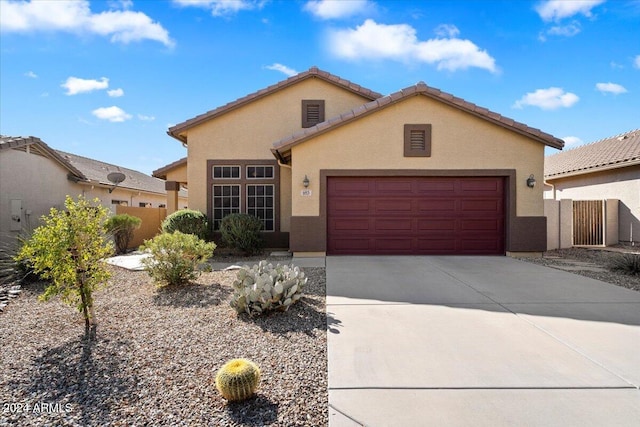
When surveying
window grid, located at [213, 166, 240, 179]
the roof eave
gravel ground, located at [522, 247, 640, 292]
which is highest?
the roof eave

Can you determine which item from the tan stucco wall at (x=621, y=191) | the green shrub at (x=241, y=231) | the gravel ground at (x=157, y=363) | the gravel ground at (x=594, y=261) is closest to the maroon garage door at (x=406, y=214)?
the gravel ground at (x=594, y=261)

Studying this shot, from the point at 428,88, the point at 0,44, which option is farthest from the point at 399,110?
the point at 0,44

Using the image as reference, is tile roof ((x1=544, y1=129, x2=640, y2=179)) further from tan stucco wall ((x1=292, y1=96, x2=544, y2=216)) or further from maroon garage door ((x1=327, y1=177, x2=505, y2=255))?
maroon garage door ((x1=327, y1=177, x2=505, y2=255))

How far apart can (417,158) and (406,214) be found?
177cm

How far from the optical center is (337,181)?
36.6 feet

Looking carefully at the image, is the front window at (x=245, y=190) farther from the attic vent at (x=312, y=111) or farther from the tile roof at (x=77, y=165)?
the tile roof at (x=77, y=165)

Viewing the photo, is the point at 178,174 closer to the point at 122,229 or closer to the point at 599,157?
the point at 122,229

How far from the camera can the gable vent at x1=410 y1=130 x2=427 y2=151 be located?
10984 mm

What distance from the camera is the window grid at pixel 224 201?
42.8ft

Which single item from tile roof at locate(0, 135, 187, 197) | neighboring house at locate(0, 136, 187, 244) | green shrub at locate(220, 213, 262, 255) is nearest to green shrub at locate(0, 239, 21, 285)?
neighboring house at locate(0, 136, 187, 244)

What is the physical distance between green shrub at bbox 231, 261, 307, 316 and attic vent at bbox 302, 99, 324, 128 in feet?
28.6

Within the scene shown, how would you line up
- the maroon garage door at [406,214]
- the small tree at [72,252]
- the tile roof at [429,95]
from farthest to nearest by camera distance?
the maroon garage door at [406,214] → the tile roof at [429,95] → the small tree at [72,252]

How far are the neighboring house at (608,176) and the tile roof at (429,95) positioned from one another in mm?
6081

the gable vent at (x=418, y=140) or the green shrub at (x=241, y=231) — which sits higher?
the gable vent at (x=418, y=140)
